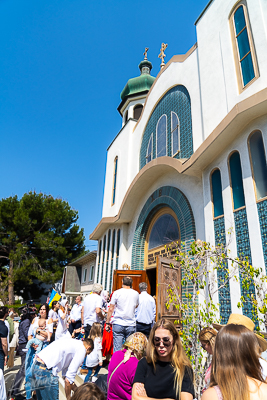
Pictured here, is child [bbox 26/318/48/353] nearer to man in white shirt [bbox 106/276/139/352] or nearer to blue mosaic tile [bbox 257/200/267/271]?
man in white shirt [bbox 106/276/139/352]

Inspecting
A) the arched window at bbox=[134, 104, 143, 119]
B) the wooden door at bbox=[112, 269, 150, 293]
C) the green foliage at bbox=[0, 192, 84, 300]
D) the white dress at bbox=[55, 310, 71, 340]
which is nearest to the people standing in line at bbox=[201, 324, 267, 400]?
the white dress at bbox=[55, 310, 71, 340]

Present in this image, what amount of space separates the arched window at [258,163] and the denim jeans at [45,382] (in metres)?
4.35

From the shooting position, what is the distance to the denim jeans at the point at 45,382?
130 inches

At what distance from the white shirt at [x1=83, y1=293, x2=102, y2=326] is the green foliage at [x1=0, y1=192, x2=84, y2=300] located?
1881cm

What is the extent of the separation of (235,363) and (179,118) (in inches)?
314

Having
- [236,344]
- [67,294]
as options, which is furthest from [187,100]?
[67,294]

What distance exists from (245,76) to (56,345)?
6153mm

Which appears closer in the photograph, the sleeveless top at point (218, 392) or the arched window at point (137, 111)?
the sleeveless top at point (218, 392)

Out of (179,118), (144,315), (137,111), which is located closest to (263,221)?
(144,315)

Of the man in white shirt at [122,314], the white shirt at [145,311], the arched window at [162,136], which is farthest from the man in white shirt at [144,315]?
the arched window at [162,136]

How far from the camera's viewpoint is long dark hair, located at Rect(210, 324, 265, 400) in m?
1.38

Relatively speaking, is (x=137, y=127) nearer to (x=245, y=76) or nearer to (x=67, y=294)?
(x=245, y=76)

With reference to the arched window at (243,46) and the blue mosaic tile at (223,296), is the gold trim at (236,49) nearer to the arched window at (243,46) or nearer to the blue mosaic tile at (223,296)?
the arched window at (243,46)

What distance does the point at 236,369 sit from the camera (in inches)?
56.2
